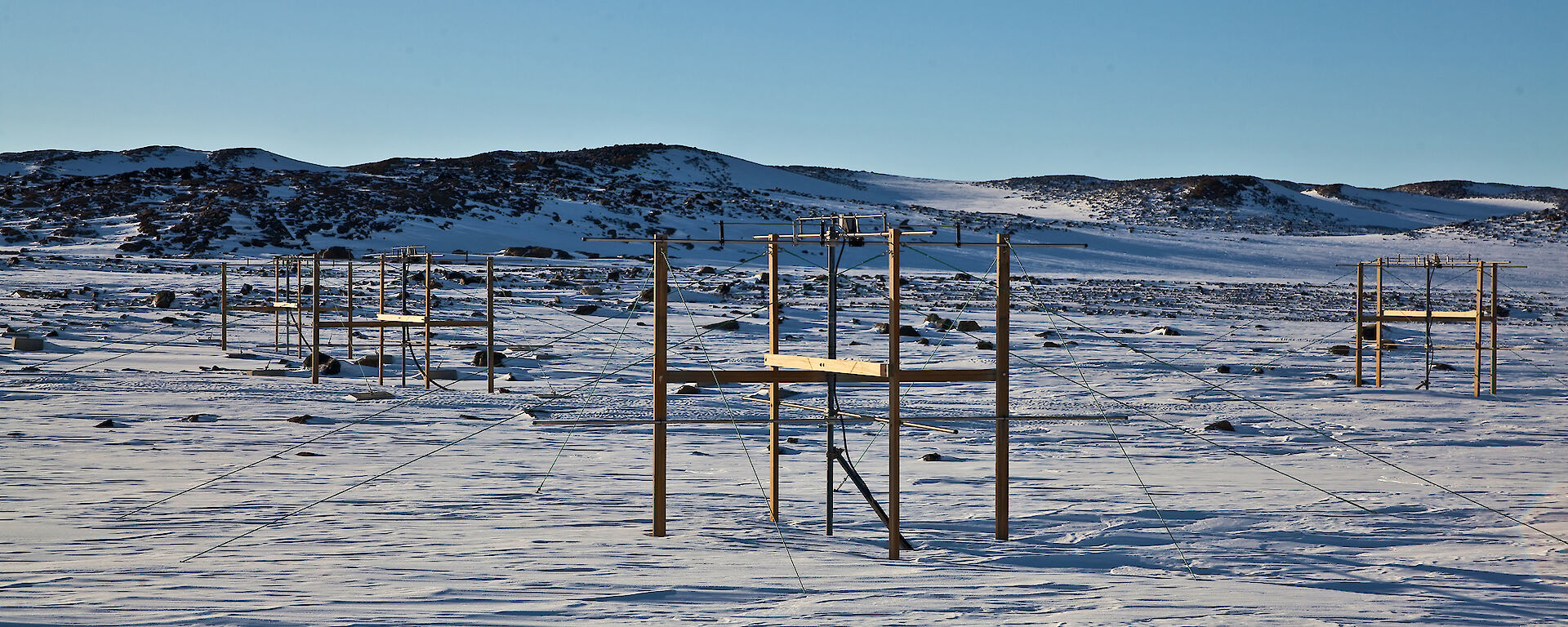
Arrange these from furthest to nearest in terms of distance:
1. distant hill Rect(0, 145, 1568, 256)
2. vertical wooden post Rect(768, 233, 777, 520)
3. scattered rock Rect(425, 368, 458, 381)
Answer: distant hill Rect(0, 145, 1568, 256), scattered rock Rect(425, 368, 458, 381), vertical wooden post Rect(768, 233, 777, 520)

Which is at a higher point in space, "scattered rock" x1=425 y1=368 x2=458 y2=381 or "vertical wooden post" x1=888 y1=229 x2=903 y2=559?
"vertical wooden post" x1=888 y1=229 x2=903 y2=559

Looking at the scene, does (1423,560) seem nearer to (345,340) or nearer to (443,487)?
(443,487)

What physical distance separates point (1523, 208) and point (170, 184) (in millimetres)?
117046

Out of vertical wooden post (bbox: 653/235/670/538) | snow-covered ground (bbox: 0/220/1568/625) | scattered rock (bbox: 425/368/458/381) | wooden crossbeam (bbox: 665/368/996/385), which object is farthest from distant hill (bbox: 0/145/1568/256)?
wooden crossbeam (bbox: 665/368/996/385)

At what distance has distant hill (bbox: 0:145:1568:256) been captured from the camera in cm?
5691

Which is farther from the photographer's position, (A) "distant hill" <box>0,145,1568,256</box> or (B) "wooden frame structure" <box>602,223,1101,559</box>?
(A) "distant hill" <box>0,145,1568,256</box>

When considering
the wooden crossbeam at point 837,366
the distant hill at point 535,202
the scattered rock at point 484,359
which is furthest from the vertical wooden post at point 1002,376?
the distant hill at point 535,202

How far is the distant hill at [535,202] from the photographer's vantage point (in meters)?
56.9

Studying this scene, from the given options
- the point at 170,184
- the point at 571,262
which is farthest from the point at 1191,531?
the point at 170,184

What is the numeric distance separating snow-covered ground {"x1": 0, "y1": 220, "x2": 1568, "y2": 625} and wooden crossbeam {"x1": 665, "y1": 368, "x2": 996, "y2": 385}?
131 centimetres

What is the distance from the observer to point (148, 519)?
425 inches

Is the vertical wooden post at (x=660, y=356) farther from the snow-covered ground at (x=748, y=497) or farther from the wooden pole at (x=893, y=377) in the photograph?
the wooden pole at (x=893, y=377)

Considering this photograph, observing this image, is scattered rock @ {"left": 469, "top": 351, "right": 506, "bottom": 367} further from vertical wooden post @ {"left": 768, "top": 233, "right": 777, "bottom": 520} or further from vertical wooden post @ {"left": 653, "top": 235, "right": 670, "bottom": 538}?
vertical wooden post @ {"left": 653, "top": 235, "right": 670, "bottom": 538}

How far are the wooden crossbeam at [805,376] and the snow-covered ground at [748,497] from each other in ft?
4.30
